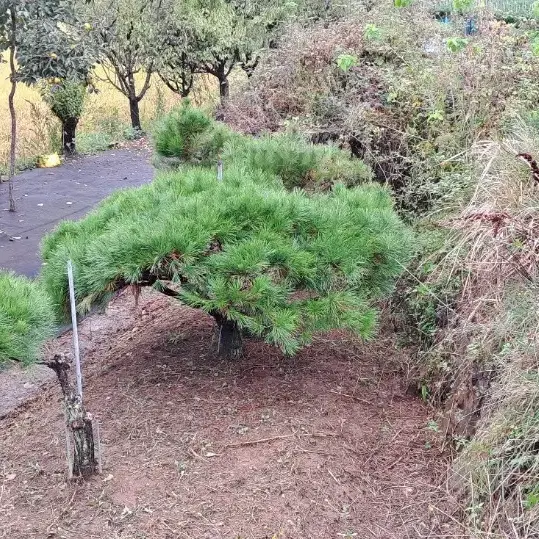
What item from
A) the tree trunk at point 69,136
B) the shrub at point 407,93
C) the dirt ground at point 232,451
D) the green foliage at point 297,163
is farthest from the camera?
the tree trunk at point 69,136

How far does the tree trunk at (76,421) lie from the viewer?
2.13 meters

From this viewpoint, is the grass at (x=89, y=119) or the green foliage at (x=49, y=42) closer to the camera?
the green foliage at (x=49, y=42)

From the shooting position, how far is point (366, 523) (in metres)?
2.15

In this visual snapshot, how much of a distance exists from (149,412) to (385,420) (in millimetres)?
936

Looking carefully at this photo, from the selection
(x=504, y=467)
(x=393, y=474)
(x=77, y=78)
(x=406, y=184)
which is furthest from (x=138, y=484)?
(x=77, y=78)

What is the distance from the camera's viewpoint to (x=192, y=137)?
3850mm

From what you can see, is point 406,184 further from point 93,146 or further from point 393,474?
point 93,146

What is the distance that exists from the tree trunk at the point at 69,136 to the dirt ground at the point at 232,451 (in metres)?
6.24

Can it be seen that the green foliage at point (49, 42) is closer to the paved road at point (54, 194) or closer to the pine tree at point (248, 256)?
the paved road at point (54, 194)

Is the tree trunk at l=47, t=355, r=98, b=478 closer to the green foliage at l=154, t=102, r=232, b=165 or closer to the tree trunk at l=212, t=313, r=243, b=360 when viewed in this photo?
the tree trunk at l=212, t=313, r=243, b=360

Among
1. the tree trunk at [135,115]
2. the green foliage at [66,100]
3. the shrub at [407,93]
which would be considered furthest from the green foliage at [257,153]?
the tree trunk at [135,115]

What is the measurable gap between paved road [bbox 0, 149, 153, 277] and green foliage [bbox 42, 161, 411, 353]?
2.23 m

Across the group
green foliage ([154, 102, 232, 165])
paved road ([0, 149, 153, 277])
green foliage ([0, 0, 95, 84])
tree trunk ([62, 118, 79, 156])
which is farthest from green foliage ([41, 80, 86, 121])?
green foliage ([154, 102, 232, 165])

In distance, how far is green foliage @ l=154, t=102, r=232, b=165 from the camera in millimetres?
3814
